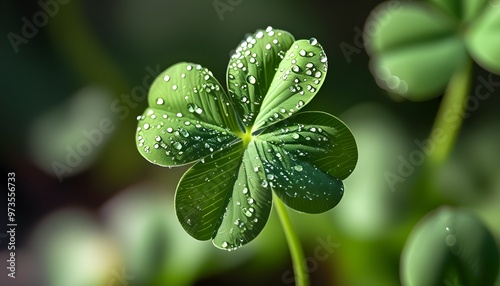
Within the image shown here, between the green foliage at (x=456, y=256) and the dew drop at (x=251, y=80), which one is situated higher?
the dew drop at (x=251, y=80)

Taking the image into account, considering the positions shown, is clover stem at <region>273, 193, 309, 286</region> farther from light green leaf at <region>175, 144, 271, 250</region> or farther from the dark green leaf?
the dark green leaf

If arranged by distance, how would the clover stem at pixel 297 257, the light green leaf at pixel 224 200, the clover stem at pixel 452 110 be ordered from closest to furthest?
the light green leaf at pixel 224 200
the clover stem at pixel 297 257
the clover stem at pixel 452 110

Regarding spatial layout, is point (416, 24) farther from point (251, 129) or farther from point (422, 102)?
point (251, 129)

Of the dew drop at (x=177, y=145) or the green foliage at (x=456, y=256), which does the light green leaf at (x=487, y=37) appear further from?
the dew drop at (x=177, y=145)

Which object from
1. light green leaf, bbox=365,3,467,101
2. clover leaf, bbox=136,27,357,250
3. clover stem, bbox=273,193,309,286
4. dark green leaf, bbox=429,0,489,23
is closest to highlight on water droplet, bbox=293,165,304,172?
clover leaf, bbox=136,27,357,250

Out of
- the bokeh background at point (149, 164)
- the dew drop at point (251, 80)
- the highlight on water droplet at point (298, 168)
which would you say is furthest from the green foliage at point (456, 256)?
the dew drop at point (251, 80)

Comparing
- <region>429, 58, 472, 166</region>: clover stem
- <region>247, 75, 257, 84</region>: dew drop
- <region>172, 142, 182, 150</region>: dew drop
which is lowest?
<region>429, 58, 472, 166</region>: clover stem

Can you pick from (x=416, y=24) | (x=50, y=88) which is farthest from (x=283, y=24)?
(x=50, y=88)
